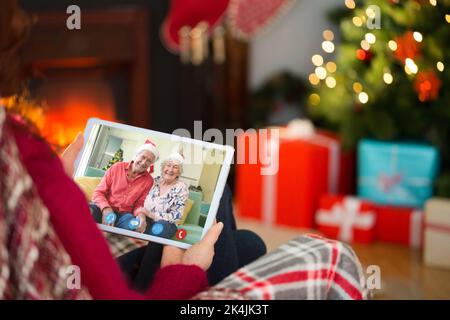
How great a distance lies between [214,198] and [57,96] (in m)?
2.44

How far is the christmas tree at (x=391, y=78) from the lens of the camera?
8.59 feet

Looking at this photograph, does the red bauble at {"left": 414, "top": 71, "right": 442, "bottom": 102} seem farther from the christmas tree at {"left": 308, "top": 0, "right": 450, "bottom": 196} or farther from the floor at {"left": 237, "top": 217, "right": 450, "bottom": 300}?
the floor at {"left": 237, "top": 217, "right": 450, "bottom": 300}

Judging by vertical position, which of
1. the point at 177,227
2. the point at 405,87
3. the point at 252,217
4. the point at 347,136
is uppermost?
the point at 405,87

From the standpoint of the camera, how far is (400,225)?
301 centimetres

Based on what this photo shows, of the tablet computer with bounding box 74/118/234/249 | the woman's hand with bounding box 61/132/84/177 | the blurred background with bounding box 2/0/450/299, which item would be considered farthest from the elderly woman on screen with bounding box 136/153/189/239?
the blurred background with bounding box 2/0/450/299

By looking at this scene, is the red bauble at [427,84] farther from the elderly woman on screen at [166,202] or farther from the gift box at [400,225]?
the elderly woman on screen at [166,202]

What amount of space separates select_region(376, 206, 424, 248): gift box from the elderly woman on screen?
197 cm

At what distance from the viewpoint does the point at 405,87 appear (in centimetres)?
288

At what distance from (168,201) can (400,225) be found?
201 centimetres

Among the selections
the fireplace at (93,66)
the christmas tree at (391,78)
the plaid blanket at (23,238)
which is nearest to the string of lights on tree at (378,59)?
the christmas tree at (391,78)

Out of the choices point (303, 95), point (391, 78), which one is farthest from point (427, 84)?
point (303, 95)

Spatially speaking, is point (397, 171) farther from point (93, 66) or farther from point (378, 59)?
point (93, 66)
